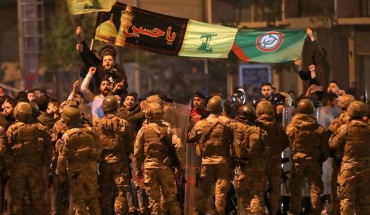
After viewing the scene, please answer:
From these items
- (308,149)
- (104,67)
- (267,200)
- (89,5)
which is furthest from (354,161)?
(89,5)

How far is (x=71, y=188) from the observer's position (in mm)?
19531

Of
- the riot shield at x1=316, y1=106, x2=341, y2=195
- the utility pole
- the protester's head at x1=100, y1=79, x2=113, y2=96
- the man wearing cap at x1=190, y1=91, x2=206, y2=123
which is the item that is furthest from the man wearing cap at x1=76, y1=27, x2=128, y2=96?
the utility pole

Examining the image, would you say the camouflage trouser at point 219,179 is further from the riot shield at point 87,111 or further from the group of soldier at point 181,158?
the riot shield at point 87,111

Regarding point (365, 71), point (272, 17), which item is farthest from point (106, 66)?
point (272, 17)

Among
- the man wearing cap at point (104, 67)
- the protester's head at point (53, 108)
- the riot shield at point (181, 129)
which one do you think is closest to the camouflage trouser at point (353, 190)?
the riot shield at point (181, 129)

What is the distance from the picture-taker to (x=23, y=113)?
19.9 m

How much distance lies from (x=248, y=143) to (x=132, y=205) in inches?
102

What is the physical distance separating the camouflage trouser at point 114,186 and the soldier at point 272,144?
2.13 metres

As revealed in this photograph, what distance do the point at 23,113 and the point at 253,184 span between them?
11.7 ft

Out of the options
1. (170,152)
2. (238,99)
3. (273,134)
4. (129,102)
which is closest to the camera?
(170,152)

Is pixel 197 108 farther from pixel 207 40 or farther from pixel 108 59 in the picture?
pixel 207 40

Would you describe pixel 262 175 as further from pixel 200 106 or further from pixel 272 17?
pixel 272 17

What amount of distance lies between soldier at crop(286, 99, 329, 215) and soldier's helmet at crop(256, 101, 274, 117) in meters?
0.36

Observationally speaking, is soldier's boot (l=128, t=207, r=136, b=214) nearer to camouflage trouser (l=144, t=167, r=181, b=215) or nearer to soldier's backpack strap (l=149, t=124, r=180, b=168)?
camouflage trouser (l=144, t=167, r=181, b=215)
